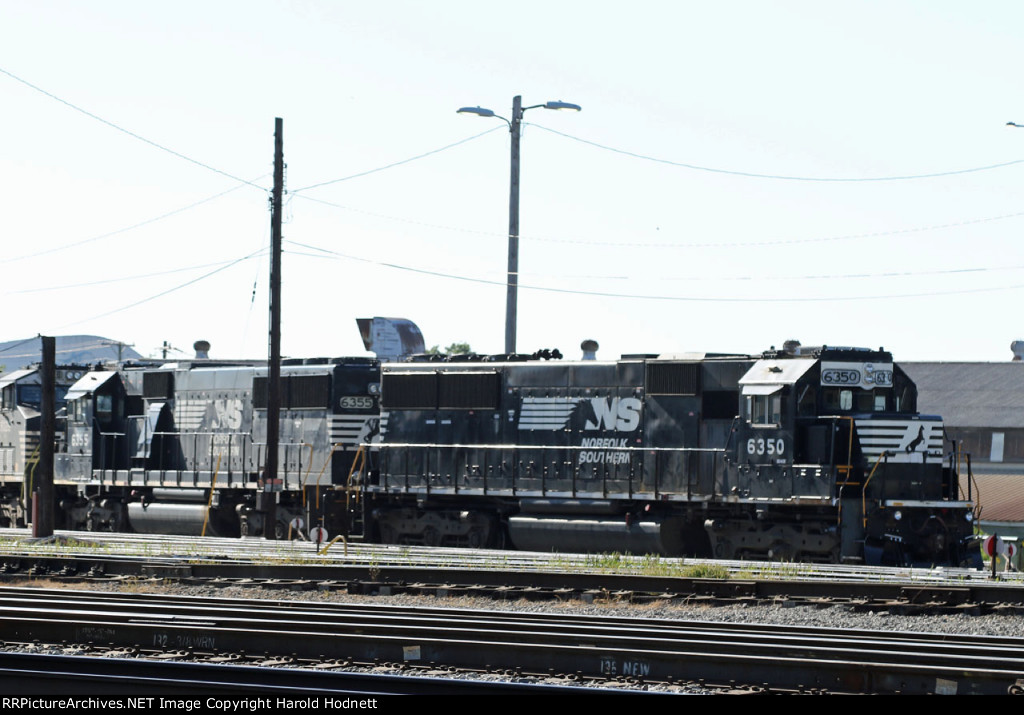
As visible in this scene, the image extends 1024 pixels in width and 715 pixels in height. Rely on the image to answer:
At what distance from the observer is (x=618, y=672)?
1000 cm

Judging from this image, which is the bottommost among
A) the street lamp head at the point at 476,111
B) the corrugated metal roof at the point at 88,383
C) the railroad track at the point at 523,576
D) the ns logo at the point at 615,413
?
the railroad track at the point at 523,576

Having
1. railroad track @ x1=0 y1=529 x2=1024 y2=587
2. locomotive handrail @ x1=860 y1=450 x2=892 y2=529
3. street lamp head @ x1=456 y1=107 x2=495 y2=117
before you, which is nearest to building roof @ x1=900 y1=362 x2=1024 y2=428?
street lamp head @ x1=456 y1=107 x2=495 y2=117

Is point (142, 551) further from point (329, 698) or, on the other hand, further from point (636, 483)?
point (329, 698)

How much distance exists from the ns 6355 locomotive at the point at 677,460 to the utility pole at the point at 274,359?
1.97 meters

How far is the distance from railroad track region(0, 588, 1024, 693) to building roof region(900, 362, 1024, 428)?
43.7 m

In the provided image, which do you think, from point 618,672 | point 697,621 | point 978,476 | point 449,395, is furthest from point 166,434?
point 978,476

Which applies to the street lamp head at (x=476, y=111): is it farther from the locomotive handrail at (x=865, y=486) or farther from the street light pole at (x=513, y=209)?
the locomotive handrail at (x=865, y=486)

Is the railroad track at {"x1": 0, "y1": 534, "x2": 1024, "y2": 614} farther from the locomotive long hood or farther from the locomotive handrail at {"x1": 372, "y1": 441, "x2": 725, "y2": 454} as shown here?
the locomotive long hood

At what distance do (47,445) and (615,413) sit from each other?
11.0 metres

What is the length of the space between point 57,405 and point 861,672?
88.3ft

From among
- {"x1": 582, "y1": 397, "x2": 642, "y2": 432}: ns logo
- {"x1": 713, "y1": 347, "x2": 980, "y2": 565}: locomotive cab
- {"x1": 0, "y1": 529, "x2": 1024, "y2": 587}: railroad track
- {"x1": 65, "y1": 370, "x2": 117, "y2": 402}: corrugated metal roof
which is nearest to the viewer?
{"x1": 0, "y1": 529, "x2": 1024, "y2": 587}: railroad track

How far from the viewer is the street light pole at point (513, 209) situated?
26219 millimetres

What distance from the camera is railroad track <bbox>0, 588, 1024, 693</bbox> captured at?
9.40 m

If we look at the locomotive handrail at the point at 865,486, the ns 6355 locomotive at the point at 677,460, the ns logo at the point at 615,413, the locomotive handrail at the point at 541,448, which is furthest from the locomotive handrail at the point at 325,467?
the locomotive handrail at the point at 865,486
